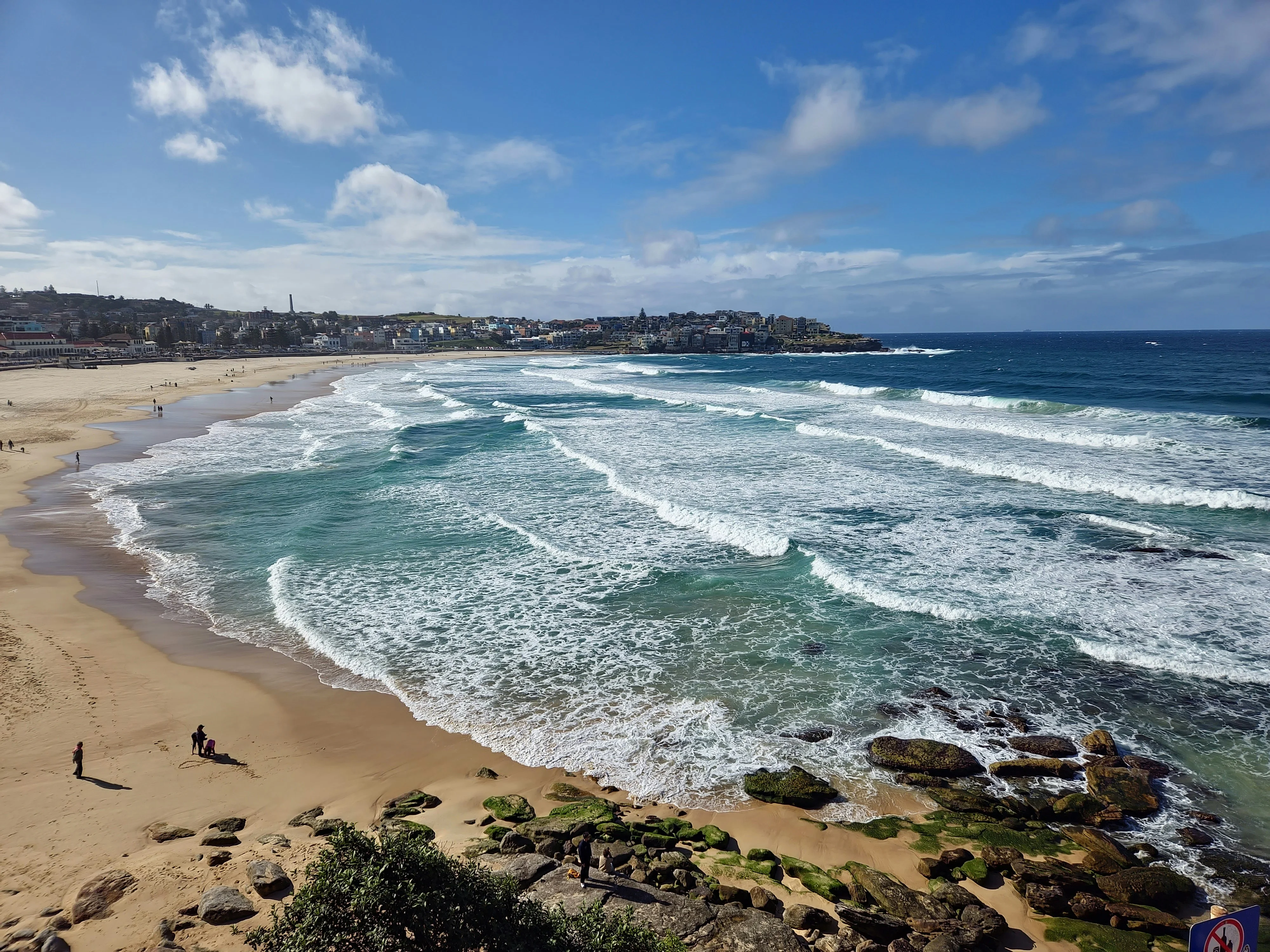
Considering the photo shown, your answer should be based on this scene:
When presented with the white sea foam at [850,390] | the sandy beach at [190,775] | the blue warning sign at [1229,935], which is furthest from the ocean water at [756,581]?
the white sea foam at [850,390]

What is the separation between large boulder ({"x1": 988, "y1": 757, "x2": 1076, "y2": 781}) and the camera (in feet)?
36.9

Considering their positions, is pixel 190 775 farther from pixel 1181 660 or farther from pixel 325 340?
pixel 325 340

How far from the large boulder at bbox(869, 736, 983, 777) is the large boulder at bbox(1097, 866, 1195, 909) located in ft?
8.14

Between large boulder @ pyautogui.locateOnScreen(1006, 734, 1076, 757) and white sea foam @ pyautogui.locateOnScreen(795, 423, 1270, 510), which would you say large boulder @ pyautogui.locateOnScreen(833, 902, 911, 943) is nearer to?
large boulder @ pyautogui.locateOnScreen(1006, 734, 1076, 757)

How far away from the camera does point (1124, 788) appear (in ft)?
35.3

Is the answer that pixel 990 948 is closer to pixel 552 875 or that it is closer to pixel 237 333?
pixel 552 875

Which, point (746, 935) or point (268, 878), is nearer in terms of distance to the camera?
point (746, 935)

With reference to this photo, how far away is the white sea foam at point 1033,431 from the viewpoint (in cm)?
3375

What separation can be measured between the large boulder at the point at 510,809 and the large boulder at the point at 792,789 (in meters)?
3.46

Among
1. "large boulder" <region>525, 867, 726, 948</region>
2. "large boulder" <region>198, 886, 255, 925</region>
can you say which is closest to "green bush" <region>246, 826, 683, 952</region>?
"large boulder" <region>525, 867, 726, 948</region>

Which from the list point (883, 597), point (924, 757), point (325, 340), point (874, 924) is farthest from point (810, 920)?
point (325, 340)

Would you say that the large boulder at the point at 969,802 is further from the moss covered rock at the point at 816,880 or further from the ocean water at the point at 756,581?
the moss covered rock at the point at 816,880

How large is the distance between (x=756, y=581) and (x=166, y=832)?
13.8 m

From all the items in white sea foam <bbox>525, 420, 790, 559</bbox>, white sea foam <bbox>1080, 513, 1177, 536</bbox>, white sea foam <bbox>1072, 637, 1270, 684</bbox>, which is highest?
white sea foam <bbox>1080, 513, 1177, 536</bbox>
